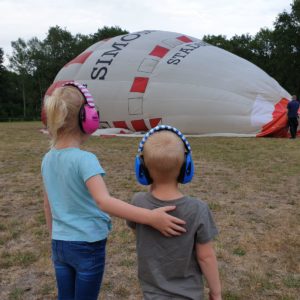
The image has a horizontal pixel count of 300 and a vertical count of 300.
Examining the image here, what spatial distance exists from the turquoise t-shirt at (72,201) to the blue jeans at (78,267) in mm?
33

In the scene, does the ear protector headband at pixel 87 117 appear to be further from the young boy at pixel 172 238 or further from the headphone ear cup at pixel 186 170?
the headphone ear cup at pixel 186 170

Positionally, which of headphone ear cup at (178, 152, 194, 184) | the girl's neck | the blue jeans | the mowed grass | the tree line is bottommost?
the mowed grass

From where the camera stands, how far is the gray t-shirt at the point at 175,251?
1.55 m

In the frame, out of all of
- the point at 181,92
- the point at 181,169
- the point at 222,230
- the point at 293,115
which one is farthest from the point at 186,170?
the point at 293,115

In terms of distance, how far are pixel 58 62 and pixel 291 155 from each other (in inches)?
1761

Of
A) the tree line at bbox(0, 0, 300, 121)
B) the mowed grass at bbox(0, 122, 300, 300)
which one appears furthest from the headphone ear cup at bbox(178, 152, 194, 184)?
the tree line at bbox(0, 0, 300, 121)

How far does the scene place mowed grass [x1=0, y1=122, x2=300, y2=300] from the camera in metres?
2.92

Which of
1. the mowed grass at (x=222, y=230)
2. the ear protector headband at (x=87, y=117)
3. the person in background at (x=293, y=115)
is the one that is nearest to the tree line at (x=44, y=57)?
the person in background at (x=293, y=115)

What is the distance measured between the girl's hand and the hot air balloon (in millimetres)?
10505

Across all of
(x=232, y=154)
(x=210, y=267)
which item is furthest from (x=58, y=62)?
(x=210, y=267)

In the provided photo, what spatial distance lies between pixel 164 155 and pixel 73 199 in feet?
1.72

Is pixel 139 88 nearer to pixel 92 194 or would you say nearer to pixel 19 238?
pixel 19 238

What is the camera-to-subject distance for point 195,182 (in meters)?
6.23

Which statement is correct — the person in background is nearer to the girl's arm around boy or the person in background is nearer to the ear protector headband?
the ear protector headband
